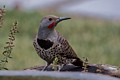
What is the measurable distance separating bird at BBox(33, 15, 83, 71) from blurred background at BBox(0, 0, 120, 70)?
1650mm

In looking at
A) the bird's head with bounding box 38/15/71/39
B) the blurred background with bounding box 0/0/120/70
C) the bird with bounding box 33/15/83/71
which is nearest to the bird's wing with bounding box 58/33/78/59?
the bird with bounding box 33/15/83/71

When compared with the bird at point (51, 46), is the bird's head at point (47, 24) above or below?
above

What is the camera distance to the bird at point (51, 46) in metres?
5.02

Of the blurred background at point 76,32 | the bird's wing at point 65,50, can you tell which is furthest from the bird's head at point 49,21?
the blurred background at point 76,32

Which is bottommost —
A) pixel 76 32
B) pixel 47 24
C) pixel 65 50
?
pixel 65 50

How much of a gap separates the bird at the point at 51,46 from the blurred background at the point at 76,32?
5.41 ft

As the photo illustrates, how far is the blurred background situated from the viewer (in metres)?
8.60

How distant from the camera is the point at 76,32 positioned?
10.6 m

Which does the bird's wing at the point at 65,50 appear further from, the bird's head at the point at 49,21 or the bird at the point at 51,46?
the bird's head at the point at 49,21

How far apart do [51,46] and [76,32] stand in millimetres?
5532

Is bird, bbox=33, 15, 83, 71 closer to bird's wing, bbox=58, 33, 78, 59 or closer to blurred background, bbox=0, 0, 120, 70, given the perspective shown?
bird's wing, bbox=58, 33, 78, 59

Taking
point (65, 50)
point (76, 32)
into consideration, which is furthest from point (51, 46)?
point (76, 32)

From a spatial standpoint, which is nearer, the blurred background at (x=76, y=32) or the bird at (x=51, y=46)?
the bird at (x=51, y=46)

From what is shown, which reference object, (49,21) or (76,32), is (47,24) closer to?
(49,21)
